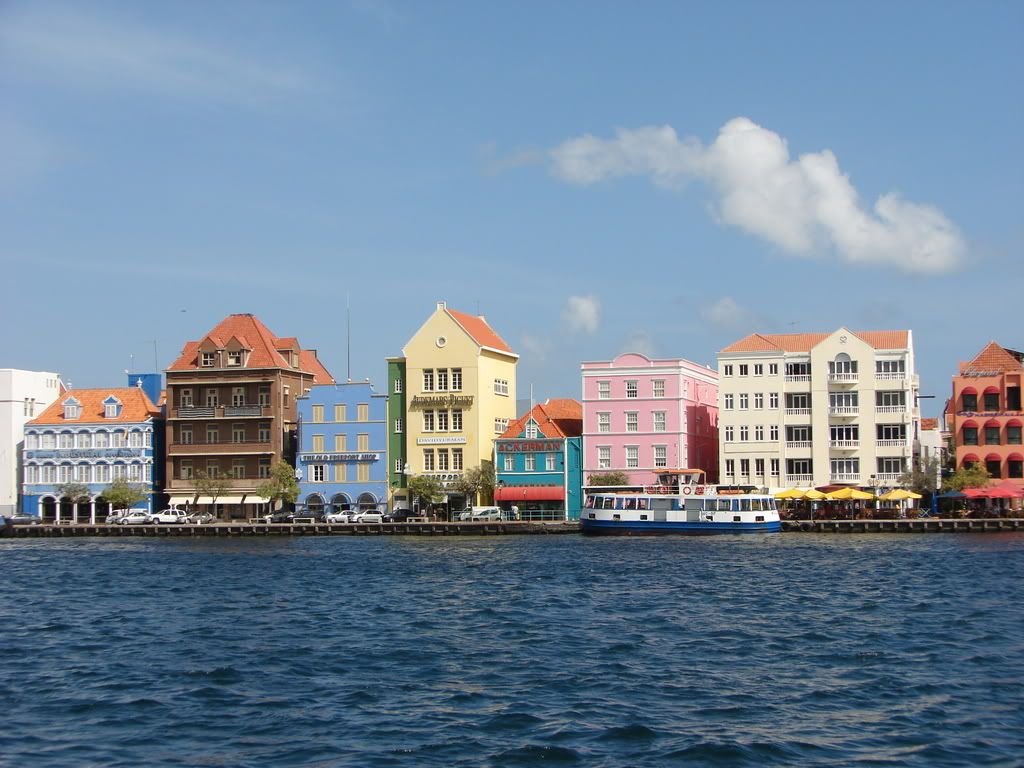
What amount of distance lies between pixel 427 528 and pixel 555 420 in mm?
17889

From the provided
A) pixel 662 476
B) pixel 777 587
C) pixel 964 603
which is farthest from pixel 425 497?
pixel 964 603

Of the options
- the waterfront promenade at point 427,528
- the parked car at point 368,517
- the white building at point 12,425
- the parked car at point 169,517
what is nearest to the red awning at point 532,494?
the waterfront promenade at point 427,528

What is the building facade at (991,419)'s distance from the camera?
9469cm

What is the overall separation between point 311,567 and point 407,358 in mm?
42762

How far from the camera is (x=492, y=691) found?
2905 centimetres

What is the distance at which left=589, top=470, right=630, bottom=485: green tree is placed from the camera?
98188 millimetres

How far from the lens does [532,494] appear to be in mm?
101625

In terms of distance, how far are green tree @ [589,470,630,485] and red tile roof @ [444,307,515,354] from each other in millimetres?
14258

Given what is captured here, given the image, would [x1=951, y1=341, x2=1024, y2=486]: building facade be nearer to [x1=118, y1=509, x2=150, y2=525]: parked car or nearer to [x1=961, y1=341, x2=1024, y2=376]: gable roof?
[x1=961, y1=341, x2=1024, y2=376]: gable roof

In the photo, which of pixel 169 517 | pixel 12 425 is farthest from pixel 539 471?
pixel 12 425

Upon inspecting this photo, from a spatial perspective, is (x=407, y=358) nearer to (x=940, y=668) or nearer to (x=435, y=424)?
(x=435, y=424)

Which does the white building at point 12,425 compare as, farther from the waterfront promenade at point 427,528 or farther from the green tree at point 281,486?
the green tree at point 281,486

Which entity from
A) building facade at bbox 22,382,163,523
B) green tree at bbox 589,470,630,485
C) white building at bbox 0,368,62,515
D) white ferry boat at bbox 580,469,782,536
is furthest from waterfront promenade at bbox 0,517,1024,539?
white building at bbox 0,368,62,515

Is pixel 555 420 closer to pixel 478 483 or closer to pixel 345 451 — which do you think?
pixel 478 483
